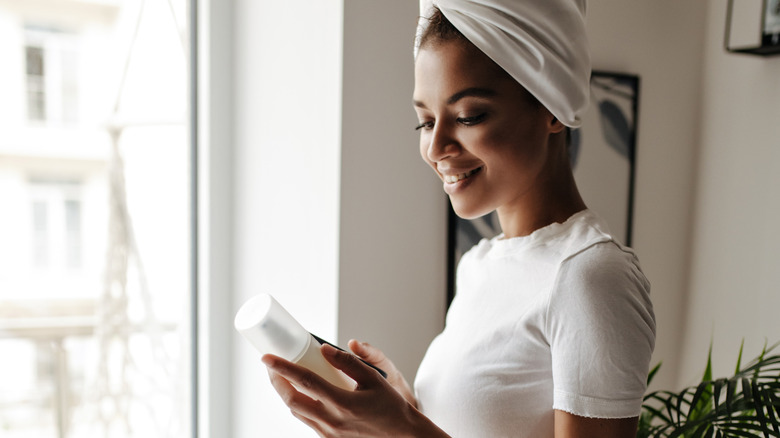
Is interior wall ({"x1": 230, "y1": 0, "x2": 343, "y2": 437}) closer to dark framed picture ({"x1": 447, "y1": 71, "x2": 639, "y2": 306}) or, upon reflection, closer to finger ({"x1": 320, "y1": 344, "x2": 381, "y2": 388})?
finger ({"x1": 320, "y1": 344, "x2": 381, "y2": 388})

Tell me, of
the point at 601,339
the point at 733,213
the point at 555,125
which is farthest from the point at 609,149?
the point at 601,339

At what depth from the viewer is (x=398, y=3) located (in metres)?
0.85

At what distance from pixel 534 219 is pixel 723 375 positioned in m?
0.81

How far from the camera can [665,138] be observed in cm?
127

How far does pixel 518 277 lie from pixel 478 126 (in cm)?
17

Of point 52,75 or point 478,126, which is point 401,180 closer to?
point 478,126

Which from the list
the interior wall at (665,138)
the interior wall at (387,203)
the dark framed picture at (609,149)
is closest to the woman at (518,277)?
the interior wall at (387,203)

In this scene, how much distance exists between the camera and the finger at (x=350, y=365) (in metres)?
0.51

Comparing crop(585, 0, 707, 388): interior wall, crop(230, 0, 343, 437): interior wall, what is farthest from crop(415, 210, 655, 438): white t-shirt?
crop(585, 0, 707, 388): interior wall

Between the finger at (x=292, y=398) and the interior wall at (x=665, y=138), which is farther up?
the interior wall at (x=665, y=138)

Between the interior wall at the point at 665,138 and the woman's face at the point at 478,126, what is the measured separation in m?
0.64

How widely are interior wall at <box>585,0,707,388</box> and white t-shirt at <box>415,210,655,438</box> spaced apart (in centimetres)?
65

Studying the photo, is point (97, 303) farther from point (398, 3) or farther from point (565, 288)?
point (565, 288)

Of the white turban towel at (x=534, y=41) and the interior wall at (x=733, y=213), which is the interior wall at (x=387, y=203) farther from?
the interior wall at (x=733, y=213)
